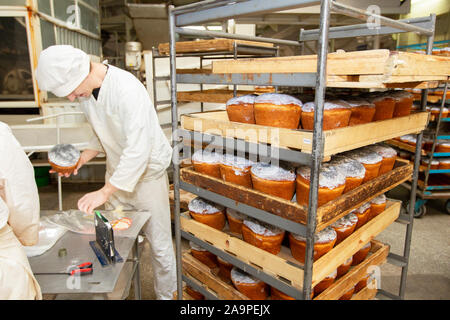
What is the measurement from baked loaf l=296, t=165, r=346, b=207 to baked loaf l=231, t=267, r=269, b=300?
0.52 m

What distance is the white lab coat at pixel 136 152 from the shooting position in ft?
6.07

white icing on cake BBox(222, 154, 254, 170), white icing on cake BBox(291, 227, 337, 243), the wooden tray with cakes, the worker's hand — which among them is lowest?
white icing on cake BBox(291, 227, 337, 243)

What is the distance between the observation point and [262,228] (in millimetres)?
1562

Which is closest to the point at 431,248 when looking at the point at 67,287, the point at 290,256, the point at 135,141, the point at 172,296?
the point at 290,256

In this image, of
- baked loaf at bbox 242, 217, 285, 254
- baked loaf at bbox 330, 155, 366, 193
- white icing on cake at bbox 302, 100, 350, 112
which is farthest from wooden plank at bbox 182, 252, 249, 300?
white icing on cake at bbox 302, 100, 350, 112

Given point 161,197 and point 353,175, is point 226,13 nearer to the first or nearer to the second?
point 353,175

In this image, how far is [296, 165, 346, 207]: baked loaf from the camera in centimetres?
139

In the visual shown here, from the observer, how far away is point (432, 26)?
76.1 inches

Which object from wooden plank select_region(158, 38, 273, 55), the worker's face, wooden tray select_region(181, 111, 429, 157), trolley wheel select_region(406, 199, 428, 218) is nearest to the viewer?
wooden tray select_region(181, 111, 429, 157)

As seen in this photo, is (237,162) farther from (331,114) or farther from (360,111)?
(360,111)

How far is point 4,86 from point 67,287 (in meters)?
3.40

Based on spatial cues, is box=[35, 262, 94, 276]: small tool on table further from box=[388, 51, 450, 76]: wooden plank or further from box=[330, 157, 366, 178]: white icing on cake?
box=[388, 51, 450, 76]: wooden plank

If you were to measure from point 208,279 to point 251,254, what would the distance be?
422 mm

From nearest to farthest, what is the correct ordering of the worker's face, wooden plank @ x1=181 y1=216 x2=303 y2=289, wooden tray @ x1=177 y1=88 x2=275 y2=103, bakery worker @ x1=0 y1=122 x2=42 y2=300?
bakery worker @ x1=0 y1=122 x2=42 y2=300 < wooden plank @ x1=181 y1=216 x2=303 y2=289 < the worker's face < wooden tray @ x1=177 y1=88 x2=275 y2=103
